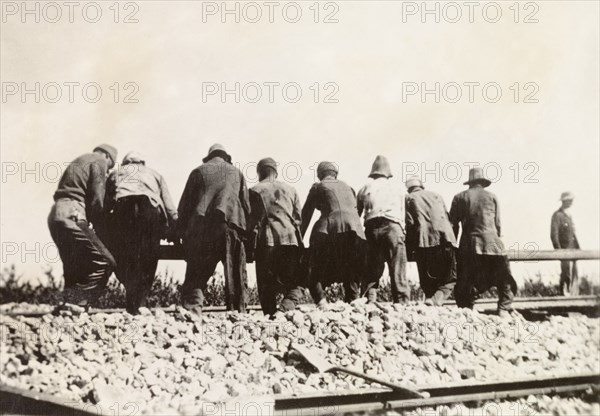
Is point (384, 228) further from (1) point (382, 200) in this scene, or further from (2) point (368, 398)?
(2) point (368, 398)

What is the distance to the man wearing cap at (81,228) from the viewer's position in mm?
7320

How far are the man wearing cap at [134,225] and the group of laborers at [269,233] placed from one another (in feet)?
0.04

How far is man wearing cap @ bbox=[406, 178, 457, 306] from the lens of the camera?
9.36m

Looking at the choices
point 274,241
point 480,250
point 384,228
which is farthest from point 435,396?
point 480,250

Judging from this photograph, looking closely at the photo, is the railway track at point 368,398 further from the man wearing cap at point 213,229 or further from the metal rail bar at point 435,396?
the man wearing cap at point 213,229

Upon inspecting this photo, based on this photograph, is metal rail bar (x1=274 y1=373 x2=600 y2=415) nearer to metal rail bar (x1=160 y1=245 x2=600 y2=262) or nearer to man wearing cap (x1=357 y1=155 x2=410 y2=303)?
man wearing cap (x1=357 y1=155 x2=410 y2=303)

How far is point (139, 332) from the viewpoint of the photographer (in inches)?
248

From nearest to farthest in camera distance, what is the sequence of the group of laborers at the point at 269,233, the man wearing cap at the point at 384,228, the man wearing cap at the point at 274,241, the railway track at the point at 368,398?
the railway track at the point at 368,398
the group of laborers at the point at 269,233
the man wearing cap at the point at 274,241
the man wearing cap at the point at 384,228

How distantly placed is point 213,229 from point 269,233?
0.81 m

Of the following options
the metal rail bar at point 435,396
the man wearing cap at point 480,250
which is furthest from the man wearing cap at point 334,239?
the metal rail bar at point 435,396

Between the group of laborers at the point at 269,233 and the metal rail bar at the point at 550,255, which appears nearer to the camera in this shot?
the group of laborers at the point at 269,233

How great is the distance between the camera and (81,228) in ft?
24.1

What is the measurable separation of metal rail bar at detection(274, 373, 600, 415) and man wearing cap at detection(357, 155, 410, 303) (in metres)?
2.81

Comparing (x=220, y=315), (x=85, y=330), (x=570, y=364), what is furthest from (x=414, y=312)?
(x=85, y=330)
